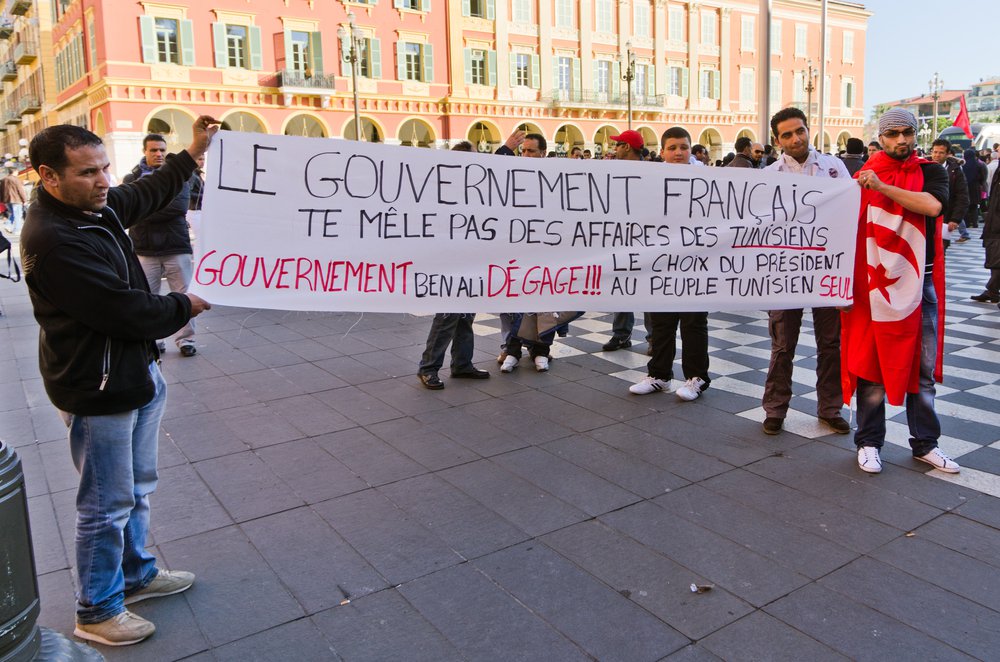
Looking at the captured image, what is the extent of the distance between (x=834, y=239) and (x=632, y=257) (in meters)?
1.22

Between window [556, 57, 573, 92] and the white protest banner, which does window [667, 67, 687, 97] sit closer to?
window [556, 57, 573, 92]

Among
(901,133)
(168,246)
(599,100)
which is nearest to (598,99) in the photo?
(599,100)

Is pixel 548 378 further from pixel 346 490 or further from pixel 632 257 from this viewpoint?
pixel 346 490

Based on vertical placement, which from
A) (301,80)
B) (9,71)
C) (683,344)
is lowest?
(683,344)

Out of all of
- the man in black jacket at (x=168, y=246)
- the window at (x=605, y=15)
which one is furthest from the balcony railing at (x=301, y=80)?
the man in black jacket at (x=168, y=246)

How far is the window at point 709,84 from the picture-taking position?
158 ft

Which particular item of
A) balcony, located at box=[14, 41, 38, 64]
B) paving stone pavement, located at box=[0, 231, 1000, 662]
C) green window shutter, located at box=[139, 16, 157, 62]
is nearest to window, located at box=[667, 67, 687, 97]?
green window shutter, located at box=[139, 16, 157, 62]

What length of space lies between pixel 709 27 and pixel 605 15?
862cm

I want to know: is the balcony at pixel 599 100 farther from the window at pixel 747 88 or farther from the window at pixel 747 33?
the window at pixel 747 33

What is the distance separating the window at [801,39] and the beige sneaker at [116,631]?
5706 centimetres

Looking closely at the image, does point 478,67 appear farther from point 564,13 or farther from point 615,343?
point 615,343

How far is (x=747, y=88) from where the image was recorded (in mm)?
50094

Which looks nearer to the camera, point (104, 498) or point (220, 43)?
point (104, 498)

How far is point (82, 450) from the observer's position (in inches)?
103
